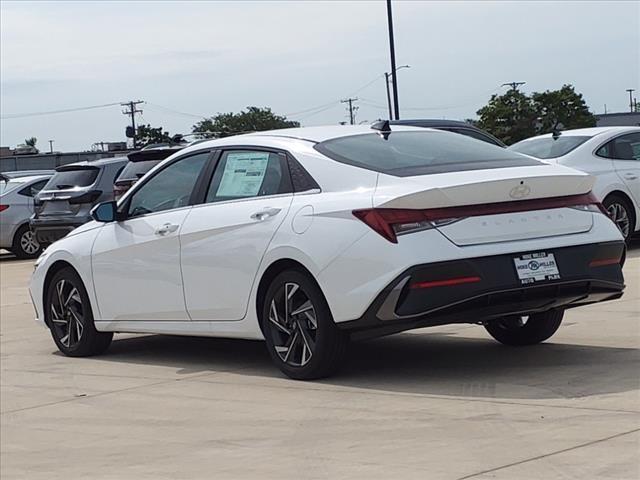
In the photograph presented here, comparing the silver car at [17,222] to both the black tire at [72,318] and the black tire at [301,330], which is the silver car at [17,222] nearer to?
the black tire at [72,318]

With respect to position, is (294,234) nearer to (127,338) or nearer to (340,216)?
(340,216)

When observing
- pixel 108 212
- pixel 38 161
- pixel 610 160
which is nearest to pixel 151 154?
pixel 610 160

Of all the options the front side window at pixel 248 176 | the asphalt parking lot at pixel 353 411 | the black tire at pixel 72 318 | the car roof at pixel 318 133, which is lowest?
the asphalt parking lot at pixel 353 411

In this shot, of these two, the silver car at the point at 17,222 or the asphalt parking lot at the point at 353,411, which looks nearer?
the asphalt parking lot at the point at 353,411

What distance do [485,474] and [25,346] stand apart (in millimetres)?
6192

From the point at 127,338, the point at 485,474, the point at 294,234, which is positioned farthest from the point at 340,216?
the point at 127,338

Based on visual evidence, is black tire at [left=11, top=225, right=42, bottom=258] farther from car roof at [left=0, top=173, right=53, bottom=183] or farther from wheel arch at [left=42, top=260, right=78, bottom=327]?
wheel arch at [left=42, top=260, right=78, bottom=327]

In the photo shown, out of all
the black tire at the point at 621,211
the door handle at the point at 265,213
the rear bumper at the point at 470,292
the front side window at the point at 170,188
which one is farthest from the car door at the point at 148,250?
the black tire at the point at 621,211

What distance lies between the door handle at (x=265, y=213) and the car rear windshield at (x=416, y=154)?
47 cm

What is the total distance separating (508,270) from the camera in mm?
6852

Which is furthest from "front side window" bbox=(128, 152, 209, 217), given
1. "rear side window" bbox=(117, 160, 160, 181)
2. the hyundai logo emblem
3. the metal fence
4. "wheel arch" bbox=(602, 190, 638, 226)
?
the metal fence

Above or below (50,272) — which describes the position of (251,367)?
below

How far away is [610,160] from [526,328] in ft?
23.3

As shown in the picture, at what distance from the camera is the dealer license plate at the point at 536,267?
689 centimetres
